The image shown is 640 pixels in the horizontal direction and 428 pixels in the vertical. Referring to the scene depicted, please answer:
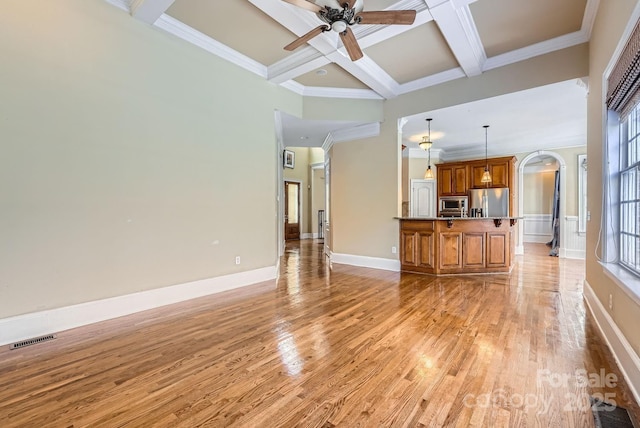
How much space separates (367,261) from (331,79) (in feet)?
11.0

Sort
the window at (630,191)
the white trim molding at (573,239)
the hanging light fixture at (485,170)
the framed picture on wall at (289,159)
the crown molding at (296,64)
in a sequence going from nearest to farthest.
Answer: the window at (630,191)
the crown molding at (296,64)
the hanging light fixture at (485,170)
the white trim molding at (573,239)
the framed picture on wall at (289,159)

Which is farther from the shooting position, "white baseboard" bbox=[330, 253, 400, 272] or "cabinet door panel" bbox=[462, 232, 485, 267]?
"white baseboard" bbox=[330, 253, 400, 272]

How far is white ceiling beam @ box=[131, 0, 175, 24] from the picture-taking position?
2.86 m

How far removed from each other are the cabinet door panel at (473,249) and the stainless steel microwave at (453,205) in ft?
7.55

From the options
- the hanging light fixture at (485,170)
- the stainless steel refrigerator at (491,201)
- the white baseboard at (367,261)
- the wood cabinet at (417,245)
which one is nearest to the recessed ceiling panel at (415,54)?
the hanging light fixture at (485,170)

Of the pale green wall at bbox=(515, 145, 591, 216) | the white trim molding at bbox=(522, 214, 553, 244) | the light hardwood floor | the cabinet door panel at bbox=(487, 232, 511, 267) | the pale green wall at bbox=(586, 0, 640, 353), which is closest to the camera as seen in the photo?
the light hardwood floor

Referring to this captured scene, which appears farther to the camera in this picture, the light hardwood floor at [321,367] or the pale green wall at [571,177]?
the pale green wall at [571,177]

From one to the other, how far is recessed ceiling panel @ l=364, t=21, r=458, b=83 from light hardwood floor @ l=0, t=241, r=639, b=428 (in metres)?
3.26

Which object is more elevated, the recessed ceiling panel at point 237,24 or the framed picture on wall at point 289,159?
the recessed ceiling panel at point 237,24

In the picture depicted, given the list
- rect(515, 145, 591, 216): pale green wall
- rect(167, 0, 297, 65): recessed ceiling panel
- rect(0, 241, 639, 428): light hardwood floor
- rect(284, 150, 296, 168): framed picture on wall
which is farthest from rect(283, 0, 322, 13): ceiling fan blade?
rect(284, 150, 296, 168): framed picture on wall

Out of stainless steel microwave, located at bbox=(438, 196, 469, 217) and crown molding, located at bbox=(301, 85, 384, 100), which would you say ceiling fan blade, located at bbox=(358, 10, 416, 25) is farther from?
stainless steel microwave, located at bbox=(438, 196, 469, 217)

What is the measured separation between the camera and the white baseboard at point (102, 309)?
2432mm

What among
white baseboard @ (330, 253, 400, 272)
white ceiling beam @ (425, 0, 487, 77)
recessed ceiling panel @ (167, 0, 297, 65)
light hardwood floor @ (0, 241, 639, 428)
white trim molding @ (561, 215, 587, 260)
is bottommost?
light hardwood floor @ (0, 241, 639, 428)

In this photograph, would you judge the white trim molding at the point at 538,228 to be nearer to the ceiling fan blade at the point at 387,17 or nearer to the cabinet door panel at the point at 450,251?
the cabinet door panel at the point at 450,251
